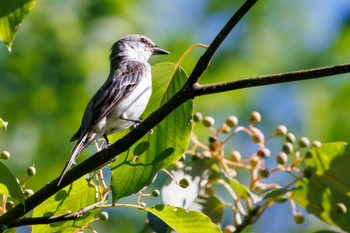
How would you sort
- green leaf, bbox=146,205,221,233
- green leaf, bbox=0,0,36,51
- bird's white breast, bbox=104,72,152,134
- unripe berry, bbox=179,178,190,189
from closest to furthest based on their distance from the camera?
green leaf, bbox=0,0,36,51 < green leaf, bbox=146,205,221,233 < unripe berry, bbox=179,178,190,189 < bird's white breast, bbox=104,72,152,134

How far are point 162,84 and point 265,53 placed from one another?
18.0 feet

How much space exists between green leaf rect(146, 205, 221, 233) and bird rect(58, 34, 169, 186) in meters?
0.63

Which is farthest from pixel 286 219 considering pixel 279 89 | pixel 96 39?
pixel 96 39

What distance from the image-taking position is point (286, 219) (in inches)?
287

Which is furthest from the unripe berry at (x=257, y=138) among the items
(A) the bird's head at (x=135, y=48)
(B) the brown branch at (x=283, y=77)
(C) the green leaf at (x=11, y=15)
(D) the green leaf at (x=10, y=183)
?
(A) the bird's head at (x=135, y=48)

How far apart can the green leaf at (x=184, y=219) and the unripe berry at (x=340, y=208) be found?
1026 mm

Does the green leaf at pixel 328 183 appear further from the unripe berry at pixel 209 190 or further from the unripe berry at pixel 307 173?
the unripe berry at pixel 209 190

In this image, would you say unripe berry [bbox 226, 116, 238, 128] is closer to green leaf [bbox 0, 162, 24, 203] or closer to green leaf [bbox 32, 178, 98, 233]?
green leaf [bbox 32, 178, 98, 233]

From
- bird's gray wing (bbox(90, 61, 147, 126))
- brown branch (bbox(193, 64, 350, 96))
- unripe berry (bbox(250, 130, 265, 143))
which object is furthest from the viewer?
bird's gray wing (bbox(90, 61, 147, 126))

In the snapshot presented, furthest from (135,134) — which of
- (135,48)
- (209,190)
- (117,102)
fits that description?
(135,48)

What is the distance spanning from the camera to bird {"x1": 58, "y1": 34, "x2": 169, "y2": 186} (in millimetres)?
4164

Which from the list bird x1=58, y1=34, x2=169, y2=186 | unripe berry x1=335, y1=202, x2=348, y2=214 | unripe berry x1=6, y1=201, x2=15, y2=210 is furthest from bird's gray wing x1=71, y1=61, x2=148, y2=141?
unripe berry x1=335, y1=202, x2=348, y2=214

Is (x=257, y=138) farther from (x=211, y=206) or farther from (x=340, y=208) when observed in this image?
(x=340, y=208)

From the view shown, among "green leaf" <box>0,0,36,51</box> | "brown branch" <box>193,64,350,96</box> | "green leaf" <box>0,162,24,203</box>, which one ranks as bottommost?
"green leaf" <box>0,162,24,203</box>
